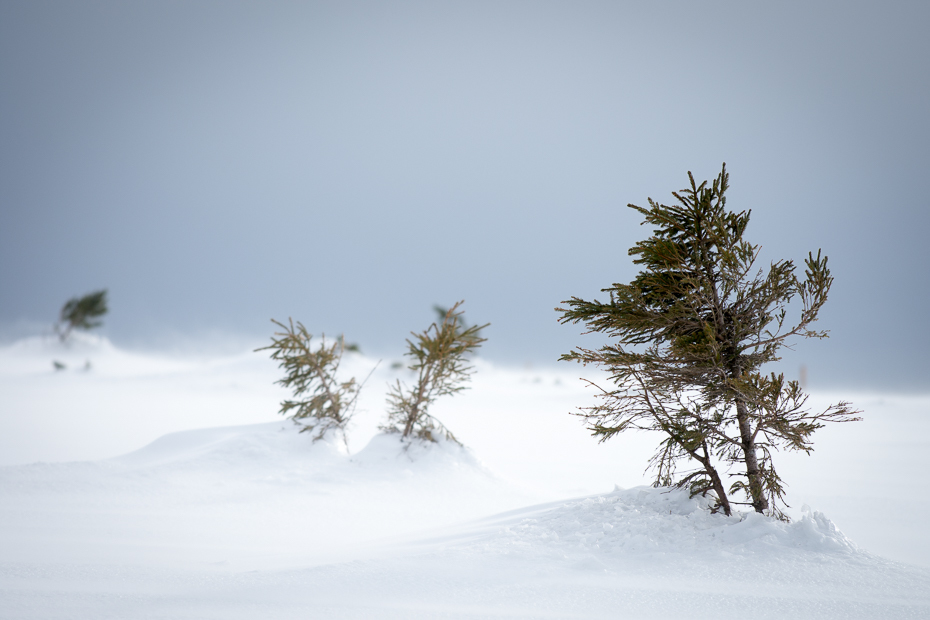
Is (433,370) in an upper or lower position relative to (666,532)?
upper

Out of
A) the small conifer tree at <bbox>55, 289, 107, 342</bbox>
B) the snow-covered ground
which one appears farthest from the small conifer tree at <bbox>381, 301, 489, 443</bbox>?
the small conifer tree at <bbox>55, 289, 107, 342</bbox>

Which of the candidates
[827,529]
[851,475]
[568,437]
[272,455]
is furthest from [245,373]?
[827,529]

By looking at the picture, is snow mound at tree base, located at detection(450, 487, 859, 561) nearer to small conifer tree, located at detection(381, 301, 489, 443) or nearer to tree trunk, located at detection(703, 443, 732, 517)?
tree trunk, located at detection(703, 443, 732, 517)

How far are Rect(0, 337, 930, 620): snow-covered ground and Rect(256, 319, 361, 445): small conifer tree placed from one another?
61 centimetres

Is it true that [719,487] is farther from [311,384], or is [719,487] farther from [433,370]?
[311,384]

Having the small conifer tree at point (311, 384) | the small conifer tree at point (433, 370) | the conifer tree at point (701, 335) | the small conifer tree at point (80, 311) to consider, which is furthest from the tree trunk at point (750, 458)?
the small conifer tree at point (80, 311)

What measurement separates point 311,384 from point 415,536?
6.44 meters

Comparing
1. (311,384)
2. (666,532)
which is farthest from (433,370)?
(666,532)

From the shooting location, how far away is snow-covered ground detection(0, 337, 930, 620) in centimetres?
440

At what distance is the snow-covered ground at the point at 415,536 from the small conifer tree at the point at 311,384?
0.61 meters

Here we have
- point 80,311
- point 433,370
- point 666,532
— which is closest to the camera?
point 666,532

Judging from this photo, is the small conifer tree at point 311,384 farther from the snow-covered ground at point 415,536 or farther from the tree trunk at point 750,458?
the tree trunk at point 750,458

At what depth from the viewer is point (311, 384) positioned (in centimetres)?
1298

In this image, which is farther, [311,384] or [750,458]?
[311,384]
